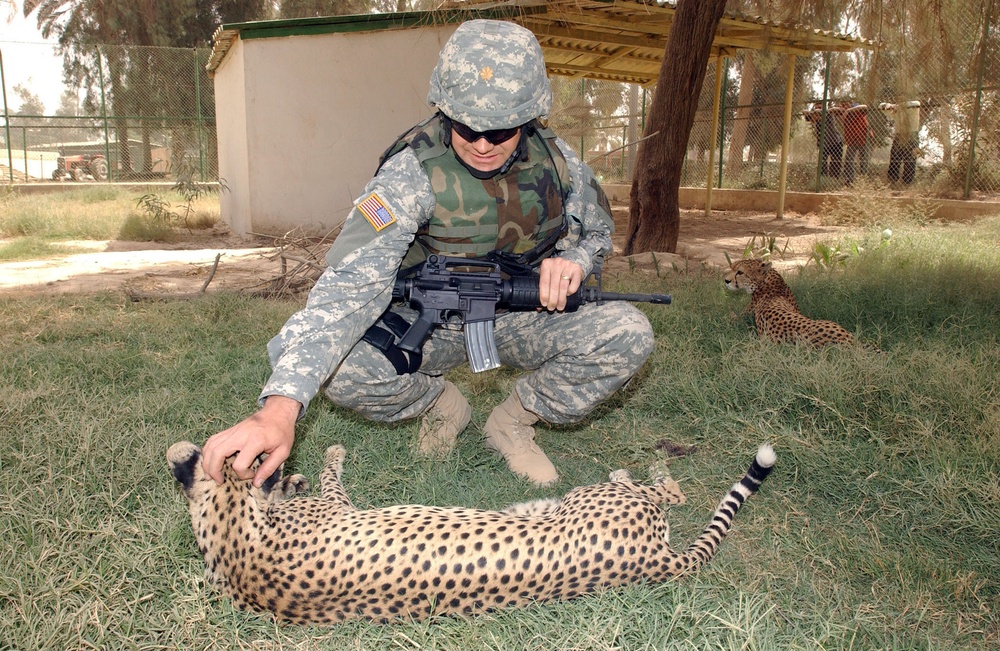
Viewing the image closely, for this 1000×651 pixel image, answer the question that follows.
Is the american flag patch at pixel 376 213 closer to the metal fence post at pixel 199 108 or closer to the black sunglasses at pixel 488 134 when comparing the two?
the black sunglasses at pixel 488 134

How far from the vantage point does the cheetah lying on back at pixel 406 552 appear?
6.81 ft

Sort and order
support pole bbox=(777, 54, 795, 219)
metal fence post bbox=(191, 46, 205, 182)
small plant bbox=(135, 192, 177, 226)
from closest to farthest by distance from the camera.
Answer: small plant bbox=(135, 192, 177, 226) < support pole bbox=(777, 54, 795, 219) < metal fence post bbox=(191, 46, 205, 182)

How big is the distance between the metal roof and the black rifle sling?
171 inches

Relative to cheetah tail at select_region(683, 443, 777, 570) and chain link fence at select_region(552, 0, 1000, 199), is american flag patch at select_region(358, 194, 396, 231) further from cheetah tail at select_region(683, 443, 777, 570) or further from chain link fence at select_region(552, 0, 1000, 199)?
chain link fence at select_region(552, 0, 1000, 199)

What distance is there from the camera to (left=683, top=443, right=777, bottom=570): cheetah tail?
2.38 metres

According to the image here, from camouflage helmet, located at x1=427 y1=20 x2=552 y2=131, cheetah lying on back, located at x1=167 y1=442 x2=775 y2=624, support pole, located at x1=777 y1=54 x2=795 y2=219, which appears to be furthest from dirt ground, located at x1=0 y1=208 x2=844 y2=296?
cheetah lying on back, located at x1=167 y1=442 x2=775 y2=624

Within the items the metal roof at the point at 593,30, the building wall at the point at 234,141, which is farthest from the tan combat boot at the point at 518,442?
the building wall at the point at 234,141

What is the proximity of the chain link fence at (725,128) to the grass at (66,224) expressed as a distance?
133 inches

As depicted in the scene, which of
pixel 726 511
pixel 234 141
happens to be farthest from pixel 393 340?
pixel 234 141

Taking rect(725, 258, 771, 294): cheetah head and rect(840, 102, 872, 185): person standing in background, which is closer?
rect(725, 258, 771, 294): cheetah head

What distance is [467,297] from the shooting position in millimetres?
2744

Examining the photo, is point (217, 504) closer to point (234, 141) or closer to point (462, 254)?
point (462, 254)

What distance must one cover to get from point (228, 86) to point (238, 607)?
34.8ft

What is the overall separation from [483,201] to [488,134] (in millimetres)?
280
